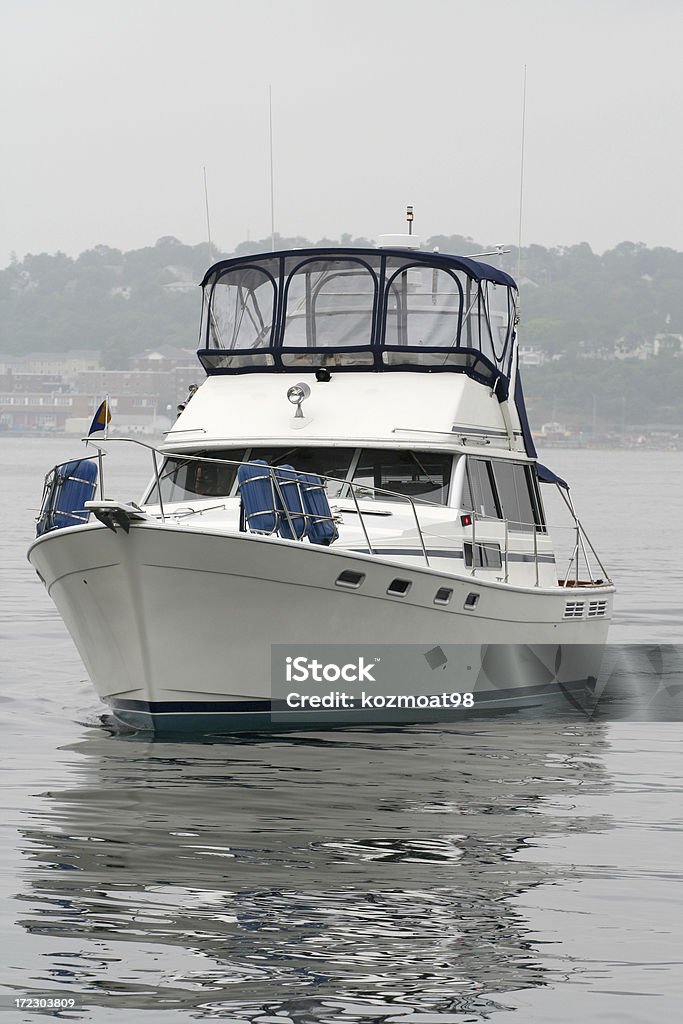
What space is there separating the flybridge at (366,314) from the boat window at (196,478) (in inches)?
43.1

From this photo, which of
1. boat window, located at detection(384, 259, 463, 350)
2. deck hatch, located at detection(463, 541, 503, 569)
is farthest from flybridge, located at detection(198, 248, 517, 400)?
deck hatch, located at detection(463, 541, 503, 569)

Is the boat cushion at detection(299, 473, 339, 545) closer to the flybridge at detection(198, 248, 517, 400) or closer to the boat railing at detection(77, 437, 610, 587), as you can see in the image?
the boat railing at detection(77, 437, 610, 587)

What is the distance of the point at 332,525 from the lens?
42.0ft

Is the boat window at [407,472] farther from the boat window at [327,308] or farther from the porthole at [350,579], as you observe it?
the porthole at [350,579]

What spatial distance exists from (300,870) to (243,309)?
7.70 metres

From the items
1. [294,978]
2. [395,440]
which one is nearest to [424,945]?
[294,978]

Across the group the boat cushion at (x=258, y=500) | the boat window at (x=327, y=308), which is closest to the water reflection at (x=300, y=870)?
the boat cushion at (x=258, y=500)

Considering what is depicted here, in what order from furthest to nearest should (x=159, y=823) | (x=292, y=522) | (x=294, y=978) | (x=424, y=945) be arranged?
(x=292, y=522) → (x=159, y=823) → (x=424, y=945) → (x=294, y=978)

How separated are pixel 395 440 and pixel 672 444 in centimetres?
15594

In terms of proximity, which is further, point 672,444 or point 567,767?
point 672,444

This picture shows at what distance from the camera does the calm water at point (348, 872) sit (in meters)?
7.51

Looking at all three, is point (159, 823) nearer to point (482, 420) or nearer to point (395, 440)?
point (395, 440)

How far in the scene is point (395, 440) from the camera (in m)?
14.4

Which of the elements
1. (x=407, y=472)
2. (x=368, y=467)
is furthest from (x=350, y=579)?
(x=407, y=472)
